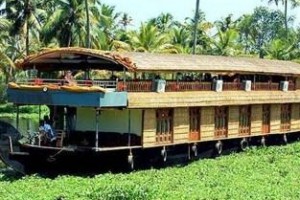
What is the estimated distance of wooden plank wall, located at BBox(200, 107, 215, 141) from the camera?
63.4ft

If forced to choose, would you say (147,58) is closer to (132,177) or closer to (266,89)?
(132,177)

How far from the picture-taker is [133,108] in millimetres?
16469

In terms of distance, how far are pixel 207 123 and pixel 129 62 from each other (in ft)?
14.5

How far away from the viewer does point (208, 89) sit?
1959 cm

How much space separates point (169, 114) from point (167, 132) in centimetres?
54

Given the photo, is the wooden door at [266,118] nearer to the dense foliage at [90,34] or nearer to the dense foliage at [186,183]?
the dense foliage at [186,183]

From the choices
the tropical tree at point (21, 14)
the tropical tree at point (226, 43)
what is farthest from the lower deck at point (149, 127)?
the tropical tree at point (21, 14)

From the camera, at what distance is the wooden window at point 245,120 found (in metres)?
21.3

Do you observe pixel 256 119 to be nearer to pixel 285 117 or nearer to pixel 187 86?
pixel 285 117

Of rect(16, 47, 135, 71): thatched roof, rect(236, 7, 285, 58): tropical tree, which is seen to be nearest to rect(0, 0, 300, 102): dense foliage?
rect(16, 47, 135, 71): thatched roof

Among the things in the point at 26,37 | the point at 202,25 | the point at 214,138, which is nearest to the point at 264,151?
the point at 214,138

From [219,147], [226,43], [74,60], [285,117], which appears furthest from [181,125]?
[226,43]

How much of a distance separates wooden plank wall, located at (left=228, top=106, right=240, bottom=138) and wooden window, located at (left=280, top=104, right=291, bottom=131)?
3.13m

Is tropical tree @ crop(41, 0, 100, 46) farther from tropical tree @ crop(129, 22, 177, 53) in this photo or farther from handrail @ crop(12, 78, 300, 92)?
handrail @ crop(12, 78, 300, 92)
